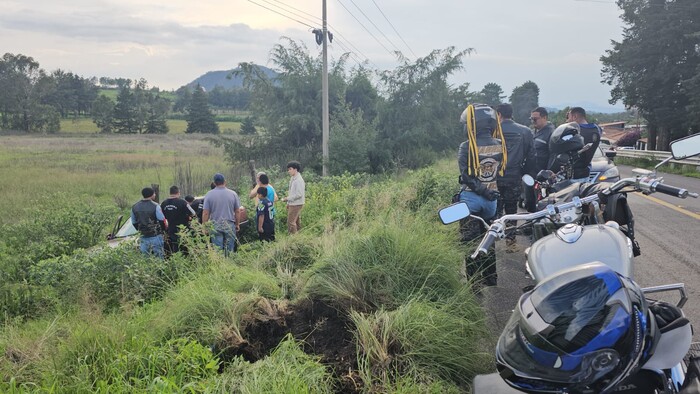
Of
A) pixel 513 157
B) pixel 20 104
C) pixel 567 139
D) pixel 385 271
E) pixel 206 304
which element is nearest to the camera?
pixel 206 304

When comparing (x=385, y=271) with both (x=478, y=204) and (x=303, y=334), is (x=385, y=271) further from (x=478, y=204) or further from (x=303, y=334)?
(x=478, y=204)

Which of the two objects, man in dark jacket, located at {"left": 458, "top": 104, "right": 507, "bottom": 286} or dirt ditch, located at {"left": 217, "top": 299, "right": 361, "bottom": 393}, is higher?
man in dark jacket, located at {"left": 458, "top": 104, "right": 507, "bottom": 286}

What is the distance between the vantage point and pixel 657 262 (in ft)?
19.6

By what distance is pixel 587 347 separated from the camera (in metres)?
1.65

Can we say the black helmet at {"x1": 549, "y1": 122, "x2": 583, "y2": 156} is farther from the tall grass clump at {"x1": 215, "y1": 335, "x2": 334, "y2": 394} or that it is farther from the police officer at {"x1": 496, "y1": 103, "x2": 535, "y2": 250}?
the tall grass clump at {"x1": 215, "y1": 335, "x2": 334, "y2": 394}

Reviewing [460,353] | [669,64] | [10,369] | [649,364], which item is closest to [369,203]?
[460,353]

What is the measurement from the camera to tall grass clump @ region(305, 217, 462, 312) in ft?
13.6

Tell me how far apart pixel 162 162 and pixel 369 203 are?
24.5 meters

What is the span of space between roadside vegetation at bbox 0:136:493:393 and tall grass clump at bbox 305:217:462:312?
0.04 feet

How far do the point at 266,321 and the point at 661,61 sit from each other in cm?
3395

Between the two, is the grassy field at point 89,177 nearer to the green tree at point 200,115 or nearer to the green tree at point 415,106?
the green tree at point 415,106

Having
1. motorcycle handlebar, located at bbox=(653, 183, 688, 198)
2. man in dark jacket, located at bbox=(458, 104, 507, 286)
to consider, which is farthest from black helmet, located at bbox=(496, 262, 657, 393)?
man in dark jacket, located at bbox=(458, 104, 507, 286)

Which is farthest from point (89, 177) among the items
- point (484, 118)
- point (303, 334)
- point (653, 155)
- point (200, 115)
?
point (200, 115)

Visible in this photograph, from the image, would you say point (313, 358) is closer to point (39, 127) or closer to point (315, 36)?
point (315, 36)
